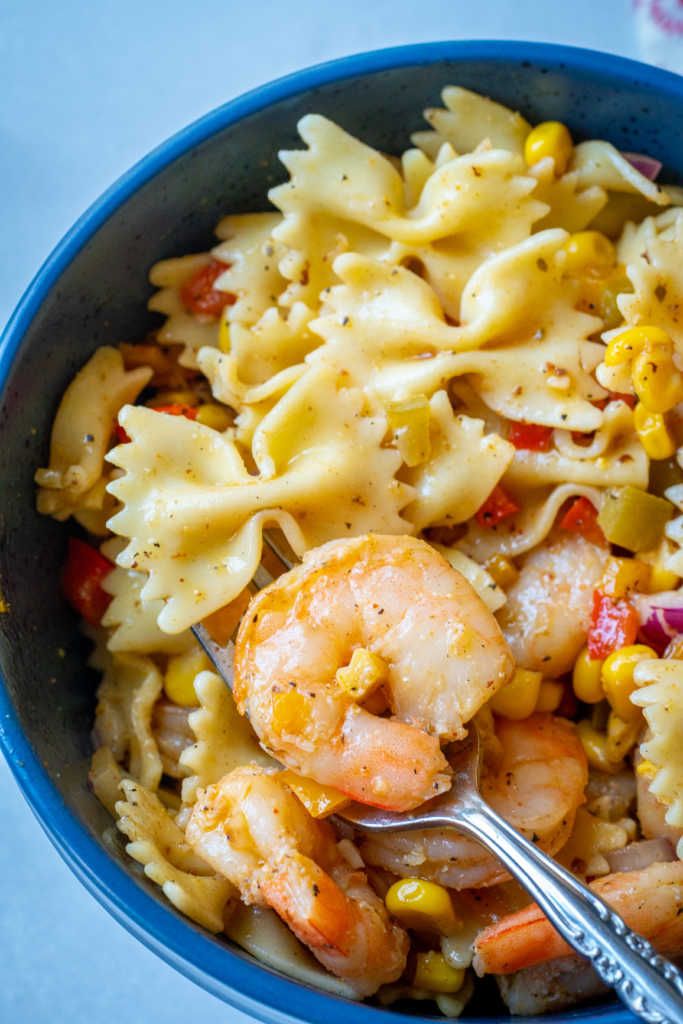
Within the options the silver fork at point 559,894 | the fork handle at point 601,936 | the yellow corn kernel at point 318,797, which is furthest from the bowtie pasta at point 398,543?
the fork handle at point 601,936

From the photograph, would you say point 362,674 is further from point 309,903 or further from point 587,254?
point 587,254

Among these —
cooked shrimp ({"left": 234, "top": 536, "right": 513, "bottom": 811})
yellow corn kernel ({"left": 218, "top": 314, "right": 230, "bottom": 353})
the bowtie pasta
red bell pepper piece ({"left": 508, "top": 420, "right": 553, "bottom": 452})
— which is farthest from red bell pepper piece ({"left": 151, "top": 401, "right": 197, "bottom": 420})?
red bell pepper piece ({"left": 508, "top": 420, "right": 553, "bottom": 452})

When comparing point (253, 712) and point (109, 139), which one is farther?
point (109, 139)

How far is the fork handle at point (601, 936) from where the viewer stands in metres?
2.24

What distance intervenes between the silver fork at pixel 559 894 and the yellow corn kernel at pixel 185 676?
59cm

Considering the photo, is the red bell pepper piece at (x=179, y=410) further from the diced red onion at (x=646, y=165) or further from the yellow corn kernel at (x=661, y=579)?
the diced red onion at (x=646, y=165)

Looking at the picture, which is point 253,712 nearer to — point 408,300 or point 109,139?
point 408,300

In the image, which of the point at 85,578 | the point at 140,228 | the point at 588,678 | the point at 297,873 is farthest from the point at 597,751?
the point at 140,228

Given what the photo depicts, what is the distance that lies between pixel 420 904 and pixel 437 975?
9.4 inches

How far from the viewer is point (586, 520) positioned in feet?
10.1

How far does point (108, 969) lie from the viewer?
3.24m

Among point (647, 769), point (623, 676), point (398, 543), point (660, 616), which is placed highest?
point (398, 543)

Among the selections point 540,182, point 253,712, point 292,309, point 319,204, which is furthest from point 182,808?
point 540,182

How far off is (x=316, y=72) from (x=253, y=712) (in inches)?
67.0
